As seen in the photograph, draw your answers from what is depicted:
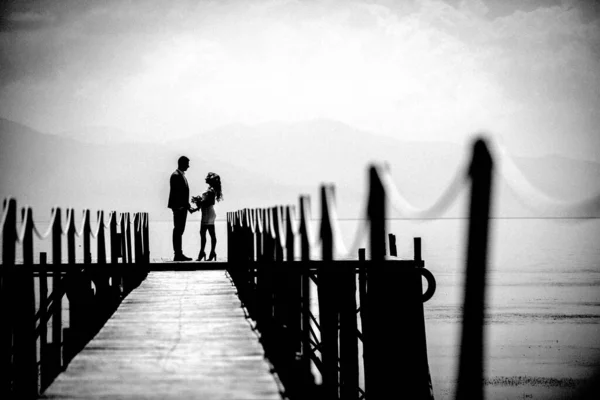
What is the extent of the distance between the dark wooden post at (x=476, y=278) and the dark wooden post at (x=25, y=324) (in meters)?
5.42

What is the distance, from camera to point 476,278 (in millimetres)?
3307

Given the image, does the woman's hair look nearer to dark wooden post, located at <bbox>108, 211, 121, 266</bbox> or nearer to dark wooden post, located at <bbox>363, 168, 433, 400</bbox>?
dark wooden post, located at <bbox>108, 211, 121, 266</bbox>

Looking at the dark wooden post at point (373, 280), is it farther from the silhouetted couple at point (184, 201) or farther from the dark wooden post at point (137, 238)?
the dark wooden post at point (137, 238)

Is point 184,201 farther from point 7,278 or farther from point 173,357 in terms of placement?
point 173,357

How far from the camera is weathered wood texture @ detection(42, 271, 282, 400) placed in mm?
5699

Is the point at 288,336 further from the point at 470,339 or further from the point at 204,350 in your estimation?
the point at 470,339

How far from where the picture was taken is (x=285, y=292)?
26.6 ft

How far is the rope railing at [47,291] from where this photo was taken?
7113 millimetres

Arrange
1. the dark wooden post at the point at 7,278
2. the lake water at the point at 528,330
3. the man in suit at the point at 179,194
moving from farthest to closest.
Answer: the lake water at the point at 528,330 < the man in suit at the point at 179,194 < the dark wooden post at the point at 7,278

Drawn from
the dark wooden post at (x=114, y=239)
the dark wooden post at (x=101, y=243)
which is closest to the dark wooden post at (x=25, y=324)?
the dark wooden post at (x=101, y=243)

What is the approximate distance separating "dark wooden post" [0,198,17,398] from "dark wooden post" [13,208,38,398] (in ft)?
0.79

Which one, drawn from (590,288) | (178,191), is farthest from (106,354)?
(590,288)

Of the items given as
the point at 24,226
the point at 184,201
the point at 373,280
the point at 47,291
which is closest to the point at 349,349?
the point at 373,280

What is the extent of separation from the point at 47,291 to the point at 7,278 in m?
4.26
